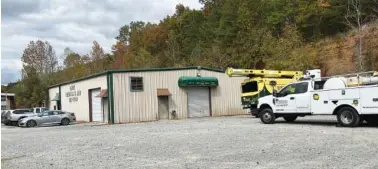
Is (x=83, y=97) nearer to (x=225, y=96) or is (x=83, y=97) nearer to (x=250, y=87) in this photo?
(x=225, y=96)

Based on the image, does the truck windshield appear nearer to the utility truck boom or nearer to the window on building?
the utility truck boom

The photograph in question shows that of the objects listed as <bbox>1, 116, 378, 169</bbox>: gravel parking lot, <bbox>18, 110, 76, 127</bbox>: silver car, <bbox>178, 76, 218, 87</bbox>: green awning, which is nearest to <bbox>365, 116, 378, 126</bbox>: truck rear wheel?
<bbox>1, 116, 378, 169</bbox>: gravel parking lot

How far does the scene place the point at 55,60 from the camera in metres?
86.4

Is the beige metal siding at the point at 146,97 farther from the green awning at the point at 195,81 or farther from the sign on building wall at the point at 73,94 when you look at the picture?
the sign on building wall at the point at 73,94

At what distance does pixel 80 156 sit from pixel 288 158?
213 inches

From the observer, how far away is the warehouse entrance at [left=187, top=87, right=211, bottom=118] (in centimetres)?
3650

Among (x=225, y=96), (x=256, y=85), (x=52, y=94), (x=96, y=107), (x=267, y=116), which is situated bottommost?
(x=267, y=116)

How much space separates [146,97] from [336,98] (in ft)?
61.0

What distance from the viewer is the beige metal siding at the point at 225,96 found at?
123ft

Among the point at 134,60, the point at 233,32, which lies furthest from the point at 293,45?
the point at 134,60

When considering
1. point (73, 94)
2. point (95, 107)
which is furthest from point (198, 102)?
point (73, 94)

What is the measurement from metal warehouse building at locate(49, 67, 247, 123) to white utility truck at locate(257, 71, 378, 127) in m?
14.7

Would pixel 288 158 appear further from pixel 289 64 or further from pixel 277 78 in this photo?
pixel 289 64

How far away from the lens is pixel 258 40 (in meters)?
55.3
